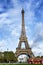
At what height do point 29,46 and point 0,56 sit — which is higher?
point 29,46

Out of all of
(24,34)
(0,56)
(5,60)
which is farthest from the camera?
(24,34)

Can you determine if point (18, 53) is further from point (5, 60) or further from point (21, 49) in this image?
point (5, 60)

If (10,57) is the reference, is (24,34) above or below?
above

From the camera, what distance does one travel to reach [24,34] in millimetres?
104438

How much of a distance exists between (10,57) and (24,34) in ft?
38.9

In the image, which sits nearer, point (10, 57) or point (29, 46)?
point (10, 57)

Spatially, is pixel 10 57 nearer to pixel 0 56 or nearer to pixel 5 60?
pixel 5 60

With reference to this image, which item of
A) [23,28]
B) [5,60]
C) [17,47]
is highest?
[23,28]

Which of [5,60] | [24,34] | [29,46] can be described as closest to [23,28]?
[24,34]

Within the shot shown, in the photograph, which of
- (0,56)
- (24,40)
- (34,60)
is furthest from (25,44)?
(0,56)

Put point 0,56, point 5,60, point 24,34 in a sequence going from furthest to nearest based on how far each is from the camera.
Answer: point 24,34
point 5,60
point 0,56

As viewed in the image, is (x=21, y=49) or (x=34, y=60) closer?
(x=34, y=60)

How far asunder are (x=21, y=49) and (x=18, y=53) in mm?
2353

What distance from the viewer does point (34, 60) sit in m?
102
